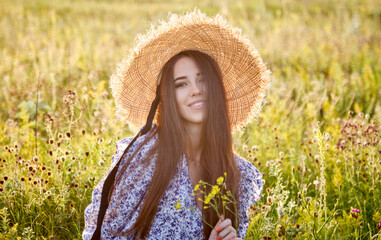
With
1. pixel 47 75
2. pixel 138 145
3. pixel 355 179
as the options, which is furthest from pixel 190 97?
pixel 47 75

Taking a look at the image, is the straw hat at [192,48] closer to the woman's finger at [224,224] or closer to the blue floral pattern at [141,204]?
the blue floral pattern at [141,204]

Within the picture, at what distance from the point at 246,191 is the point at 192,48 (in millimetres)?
1005

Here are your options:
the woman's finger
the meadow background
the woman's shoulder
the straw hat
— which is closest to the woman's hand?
the woman's finger

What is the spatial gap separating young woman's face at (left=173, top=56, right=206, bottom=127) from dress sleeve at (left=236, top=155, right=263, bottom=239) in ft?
1.63

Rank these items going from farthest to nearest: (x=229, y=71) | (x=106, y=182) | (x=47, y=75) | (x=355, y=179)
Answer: (x=47, y=75)
(x=355, y=179)
(x=229, y=71)
(x=106, y=182)

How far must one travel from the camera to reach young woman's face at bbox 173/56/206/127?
2363 millimetres

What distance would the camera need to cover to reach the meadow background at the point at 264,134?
2.64m

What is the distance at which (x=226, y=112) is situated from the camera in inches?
96.0

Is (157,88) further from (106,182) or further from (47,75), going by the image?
(47,75)

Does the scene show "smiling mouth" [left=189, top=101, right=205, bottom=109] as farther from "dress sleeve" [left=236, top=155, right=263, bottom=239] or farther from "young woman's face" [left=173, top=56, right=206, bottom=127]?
"dress sleeve" [left=236, top=155, right=263, bottom=239]

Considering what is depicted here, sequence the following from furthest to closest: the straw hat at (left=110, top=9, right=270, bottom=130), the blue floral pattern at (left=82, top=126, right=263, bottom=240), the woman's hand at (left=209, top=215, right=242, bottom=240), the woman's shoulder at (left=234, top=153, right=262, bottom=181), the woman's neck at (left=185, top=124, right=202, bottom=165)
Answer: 1. the woman's shoulder at (left=234, top=153, right=262, bottom=181)
2. the woman's neck at (left=185, top=124, right=202, bottom=165)
3. the straw hat at (left=110, top=9, right=270, bottom=130)
4. the blue floral pattern at (left=82, top=126, right=263, bottom=240)
5. the woman's hand at (left=209, top=215, right=242, bottom=240)

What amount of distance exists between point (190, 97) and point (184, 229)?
0.79 m

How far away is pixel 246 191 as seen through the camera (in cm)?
258

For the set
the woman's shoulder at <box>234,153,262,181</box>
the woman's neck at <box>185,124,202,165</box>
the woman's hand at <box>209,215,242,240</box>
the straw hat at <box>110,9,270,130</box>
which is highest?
the straw hat at <box>110,9,270,130</box>
